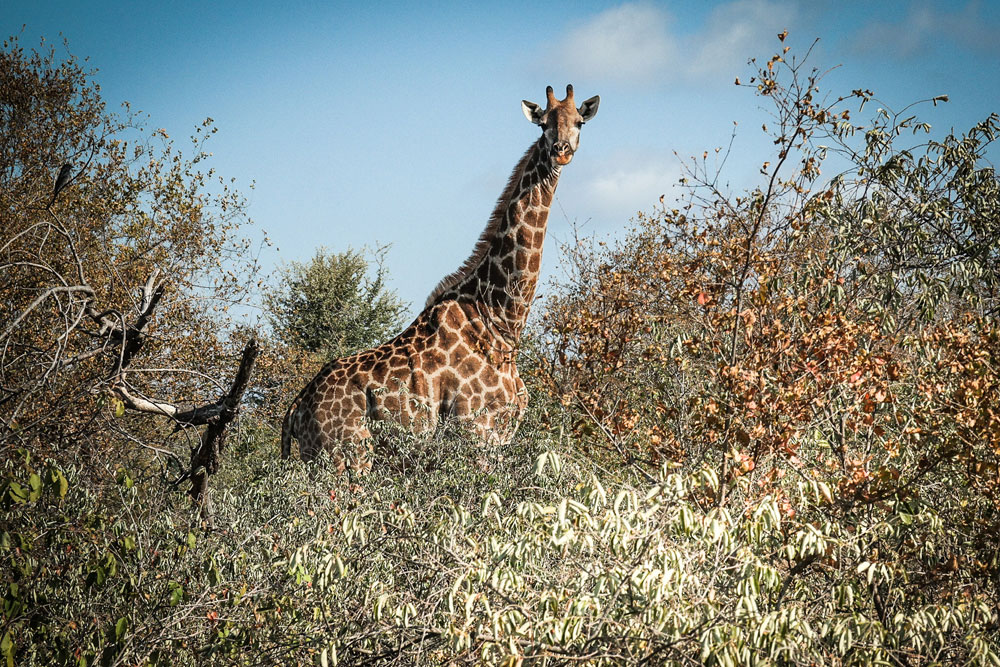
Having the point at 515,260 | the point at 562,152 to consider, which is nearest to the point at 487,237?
the point at 515,260

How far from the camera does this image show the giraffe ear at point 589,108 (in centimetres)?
892

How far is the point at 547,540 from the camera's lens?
4.12 metres

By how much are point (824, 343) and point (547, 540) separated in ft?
6.38

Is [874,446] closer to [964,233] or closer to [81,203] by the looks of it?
[964,233]

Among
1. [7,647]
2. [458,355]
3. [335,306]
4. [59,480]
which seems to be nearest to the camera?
[7,647]

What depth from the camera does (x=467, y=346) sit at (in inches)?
342

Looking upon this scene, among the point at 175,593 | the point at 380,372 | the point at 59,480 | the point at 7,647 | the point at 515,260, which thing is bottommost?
the point at 7,647

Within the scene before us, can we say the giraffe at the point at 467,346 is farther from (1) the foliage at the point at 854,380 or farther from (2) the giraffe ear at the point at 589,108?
(1) the foliage at the point at 854,380

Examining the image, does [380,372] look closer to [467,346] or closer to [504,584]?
[467,346]

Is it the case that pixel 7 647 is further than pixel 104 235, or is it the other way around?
pixel 104 235

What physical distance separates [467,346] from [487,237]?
1.28 m

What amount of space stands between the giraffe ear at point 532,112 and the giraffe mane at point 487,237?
10.8 inches

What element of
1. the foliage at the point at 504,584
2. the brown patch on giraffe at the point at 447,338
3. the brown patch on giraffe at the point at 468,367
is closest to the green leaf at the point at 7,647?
the foliage at the point at 504,584

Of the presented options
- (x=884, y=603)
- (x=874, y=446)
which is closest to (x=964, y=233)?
(x=874, y=446)
